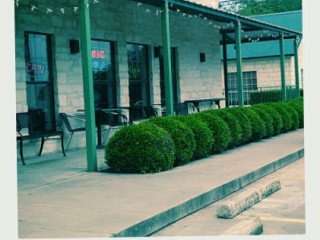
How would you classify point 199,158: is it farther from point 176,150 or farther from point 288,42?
point 288,42

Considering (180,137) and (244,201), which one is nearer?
(244,201)

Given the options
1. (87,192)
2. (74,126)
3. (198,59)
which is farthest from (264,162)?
(198,59)

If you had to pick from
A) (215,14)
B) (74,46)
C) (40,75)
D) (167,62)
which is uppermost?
(215,14)

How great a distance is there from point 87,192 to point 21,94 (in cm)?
427

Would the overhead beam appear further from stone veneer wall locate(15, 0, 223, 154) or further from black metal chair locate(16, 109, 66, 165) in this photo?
black metal chair locate(16, 109, 66, 165)

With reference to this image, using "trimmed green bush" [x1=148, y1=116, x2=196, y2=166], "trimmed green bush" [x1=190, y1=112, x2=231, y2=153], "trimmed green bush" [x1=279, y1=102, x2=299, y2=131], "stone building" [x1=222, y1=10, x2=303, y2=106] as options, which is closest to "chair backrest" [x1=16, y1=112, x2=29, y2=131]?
"trimmed green bush" [x1=148, y1=116, x2=196, y2=166]

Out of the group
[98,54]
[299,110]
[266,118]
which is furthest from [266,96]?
[98,54]

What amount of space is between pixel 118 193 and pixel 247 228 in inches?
87.8

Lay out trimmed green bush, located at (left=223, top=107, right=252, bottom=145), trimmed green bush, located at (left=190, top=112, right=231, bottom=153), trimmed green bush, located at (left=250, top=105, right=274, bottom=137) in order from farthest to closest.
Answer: trimmed green bush, located at (left=250, top=105, right=274, bottom=137) → trimmed green bush, located at (left=223, top=107, right=252, bottom=145) → trimmed green bush, located at (left=190, top=112, right=231, bottom=153)

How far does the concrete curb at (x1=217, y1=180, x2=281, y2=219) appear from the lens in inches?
234

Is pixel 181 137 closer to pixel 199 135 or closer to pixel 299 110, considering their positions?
pixel 199 135

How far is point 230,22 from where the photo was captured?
16.6 m

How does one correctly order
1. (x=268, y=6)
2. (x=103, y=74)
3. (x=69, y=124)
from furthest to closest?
(x=268, y=6)
(x=103, y=74)
(x=69, y=124)

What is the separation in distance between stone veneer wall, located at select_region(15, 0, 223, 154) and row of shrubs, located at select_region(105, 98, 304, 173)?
2.96 meters
